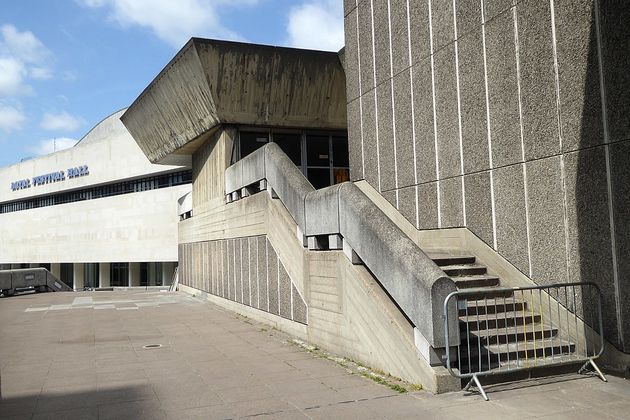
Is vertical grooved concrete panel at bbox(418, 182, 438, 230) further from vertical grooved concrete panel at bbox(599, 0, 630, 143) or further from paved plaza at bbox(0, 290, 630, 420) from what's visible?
vertical grooved concrete panel at bbox(599, 0, 630, 143)

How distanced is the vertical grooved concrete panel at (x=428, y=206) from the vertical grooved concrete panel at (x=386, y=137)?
0.95 meters

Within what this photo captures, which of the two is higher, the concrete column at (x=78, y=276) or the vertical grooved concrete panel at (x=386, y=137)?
the vertical grooved concrete panel at (x=386, y=137)

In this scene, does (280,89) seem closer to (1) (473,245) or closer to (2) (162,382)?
(1) (473,245)

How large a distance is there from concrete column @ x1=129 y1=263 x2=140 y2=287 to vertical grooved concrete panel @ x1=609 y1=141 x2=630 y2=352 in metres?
42.5

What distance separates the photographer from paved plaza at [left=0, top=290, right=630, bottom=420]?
224 inches

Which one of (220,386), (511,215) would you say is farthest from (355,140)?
(220,386)

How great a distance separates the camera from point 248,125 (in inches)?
698

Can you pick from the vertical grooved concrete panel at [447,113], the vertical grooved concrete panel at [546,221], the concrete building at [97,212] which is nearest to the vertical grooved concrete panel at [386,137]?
the vertical grooved concrete panel at [447,113]

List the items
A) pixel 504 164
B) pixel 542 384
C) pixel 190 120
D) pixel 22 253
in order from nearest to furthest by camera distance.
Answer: pixel 542 384, pixel 504 164, pixel 190 120, pixel 22 253

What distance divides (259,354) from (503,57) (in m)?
6.03

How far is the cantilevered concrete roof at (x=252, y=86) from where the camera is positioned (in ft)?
53.9

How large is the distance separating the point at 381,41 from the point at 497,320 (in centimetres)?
655

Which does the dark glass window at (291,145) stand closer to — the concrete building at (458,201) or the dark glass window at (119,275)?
the concrete building at (458,201)

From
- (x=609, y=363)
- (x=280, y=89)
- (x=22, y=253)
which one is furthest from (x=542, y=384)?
(x=22, y=253)
